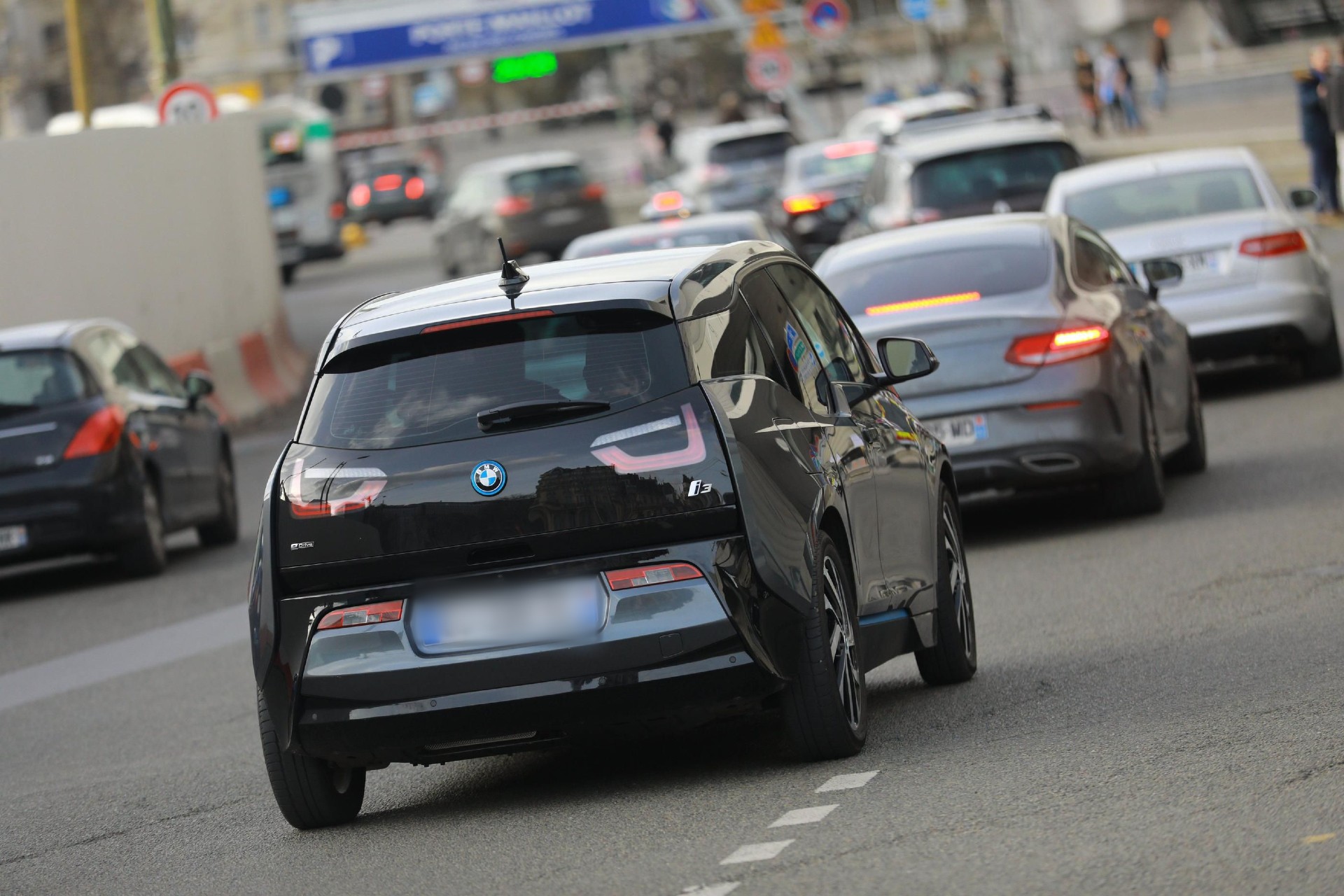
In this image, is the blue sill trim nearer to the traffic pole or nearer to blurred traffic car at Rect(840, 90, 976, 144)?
the traffic pole

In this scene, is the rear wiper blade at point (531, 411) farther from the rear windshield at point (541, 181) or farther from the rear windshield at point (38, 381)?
the rear windshield at point (541, 181)

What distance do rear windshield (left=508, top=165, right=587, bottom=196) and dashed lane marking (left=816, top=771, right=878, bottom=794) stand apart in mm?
32712

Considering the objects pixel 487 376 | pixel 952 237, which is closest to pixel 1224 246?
pixel 952 237

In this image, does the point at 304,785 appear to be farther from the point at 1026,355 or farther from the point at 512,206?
the point at 512,206

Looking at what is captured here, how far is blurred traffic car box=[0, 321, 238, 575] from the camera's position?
1491 cm

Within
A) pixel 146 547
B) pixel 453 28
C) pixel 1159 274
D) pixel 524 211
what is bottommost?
pixel 146 547

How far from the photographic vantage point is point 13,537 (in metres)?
14.9

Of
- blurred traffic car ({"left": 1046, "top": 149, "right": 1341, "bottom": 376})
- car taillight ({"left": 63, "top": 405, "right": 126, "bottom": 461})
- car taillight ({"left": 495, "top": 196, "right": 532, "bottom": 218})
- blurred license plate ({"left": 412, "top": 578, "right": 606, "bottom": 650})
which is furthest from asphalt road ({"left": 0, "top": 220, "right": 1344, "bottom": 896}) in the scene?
car taillight ({"left": 495, "top": 196, "right": 532, "bottom": 218})

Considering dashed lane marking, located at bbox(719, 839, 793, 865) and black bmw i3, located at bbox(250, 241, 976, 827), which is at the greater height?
black bmw i3, located at bbox(250, 241, 976, 827)

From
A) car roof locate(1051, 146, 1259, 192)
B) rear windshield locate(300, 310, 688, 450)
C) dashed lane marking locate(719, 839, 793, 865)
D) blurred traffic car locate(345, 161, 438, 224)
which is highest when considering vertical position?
rear windshield locate(300, 310, 688, 450)

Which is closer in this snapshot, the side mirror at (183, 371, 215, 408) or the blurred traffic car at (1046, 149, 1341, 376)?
the blurred traffic car at (1046, 149, 1341, 376)

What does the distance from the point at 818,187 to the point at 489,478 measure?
82.9 ft

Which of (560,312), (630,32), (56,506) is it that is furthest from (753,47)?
(560,312)

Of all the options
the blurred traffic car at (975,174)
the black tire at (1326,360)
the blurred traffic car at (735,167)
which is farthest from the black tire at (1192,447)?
the blurred traffic car at (735,167)
